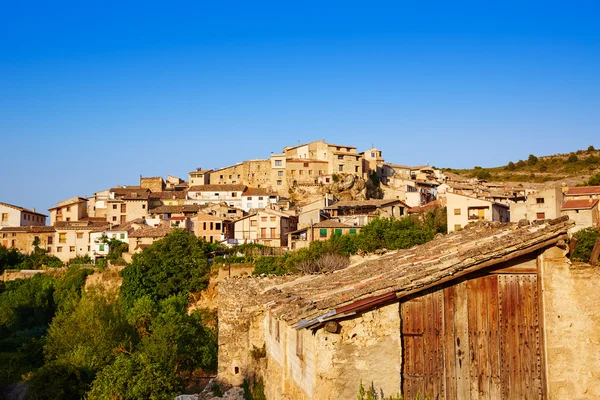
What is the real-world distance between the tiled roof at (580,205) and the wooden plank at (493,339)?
45.6 meters

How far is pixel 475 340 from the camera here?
7.63 m

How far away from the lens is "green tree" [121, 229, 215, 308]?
5069 cm

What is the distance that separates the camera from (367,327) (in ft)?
23.2

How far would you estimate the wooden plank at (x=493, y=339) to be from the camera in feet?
24.8

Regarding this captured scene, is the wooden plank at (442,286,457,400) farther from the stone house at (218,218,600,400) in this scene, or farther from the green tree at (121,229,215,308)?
the green tree at (121,229,215,308)

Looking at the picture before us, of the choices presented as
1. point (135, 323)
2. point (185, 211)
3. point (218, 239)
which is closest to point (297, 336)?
point (135, 323)

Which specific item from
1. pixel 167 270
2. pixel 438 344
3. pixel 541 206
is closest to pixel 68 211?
pixel 167 270

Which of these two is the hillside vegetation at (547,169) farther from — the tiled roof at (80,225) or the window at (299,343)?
the window at (299,343)

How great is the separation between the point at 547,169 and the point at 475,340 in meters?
108

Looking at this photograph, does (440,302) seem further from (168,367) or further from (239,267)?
(239,267)

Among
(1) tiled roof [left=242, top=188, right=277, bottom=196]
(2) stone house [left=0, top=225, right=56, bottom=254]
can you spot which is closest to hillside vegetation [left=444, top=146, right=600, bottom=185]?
(1) tiled roof [left=242, top=188, right=277, bottom=196]

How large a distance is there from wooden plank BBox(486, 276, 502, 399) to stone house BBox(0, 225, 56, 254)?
65370mm

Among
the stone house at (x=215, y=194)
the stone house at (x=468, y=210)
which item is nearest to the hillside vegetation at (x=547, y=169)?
the stone house at (x=468, y=210)

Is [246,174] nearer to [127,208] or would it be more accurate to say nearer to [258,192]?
[258,192]
